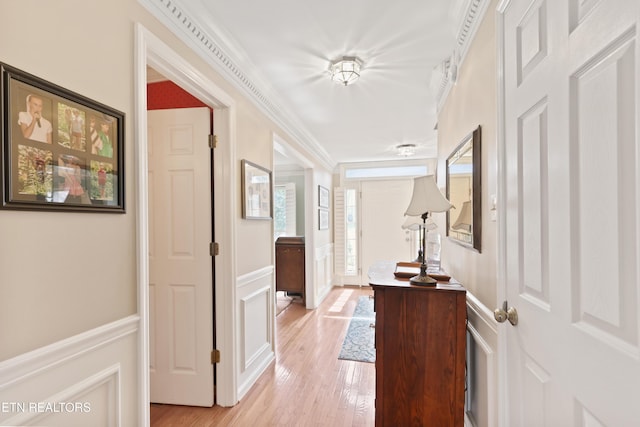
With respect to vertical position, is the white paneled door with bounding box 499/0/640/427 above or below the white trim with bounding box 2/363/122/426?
above

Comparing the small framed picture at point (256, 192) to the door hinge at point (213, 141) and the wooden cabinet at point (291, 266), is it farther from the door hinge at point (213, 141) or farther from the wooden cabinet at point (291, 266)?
the wooden cabinet at point (291, 266)

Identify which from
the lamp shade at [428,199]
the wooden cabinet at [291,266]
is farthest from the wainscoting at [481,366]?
the wooden cabinet at [291,266]

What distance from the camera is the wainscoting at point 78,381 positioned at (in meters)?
0.92

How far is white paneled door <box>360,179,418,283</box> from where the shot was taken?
227 inches

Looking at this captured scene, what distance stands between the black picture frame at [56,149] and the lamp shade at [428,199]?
1457 millimetres

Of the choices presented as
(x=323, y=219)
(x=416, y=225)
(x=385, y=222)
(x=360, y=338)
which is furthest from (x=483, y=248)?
(x=385, y=222)

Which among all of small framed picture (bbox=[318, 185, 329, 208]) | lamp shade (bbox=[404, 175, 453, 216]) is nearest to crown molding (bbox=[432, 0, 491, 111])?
lamp shade (bbox=[404, 175, 453, 216])

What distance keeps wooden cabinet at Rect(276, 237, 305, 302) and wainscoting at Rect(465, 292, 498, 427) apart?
3217 mm

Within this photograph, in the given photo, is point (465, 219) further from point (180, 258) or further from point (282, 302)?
point (282, 302)

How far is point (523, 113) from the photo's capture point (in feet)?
3.43

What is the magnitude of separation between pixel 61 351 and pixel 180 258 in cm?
121

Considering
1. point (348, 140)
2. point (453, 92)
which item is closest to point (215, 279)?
point (453, 92)

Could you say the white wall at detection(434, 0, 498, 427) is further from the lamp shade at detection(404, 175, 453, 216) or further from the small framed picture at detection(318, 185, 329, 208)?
the small framed picture at detection(318, 185, 329, 208)

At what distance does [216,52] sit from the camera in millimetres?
1939
